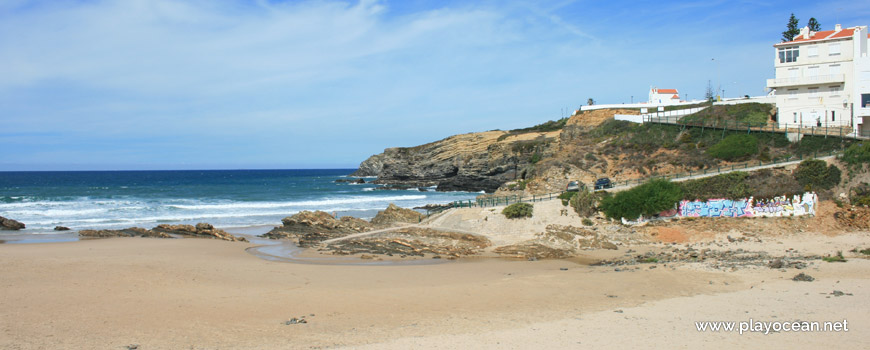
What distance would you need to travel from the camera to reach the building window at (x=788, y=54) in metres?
39.9

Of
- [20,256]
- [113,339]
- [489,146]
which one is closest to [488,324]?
[113,339]

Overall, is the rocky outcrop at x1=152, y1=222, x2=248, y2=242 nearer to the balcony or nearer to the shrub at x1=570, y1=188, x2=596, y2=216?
the shrub at x1=570, y1=188, x2=596, y2=216

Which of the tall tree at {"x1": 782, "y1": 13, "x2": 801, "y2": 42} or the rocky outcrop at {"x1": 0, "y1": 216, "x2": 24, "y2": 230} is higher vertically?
the tall tree at {"x1": 782, "y1": 13, "x2": 801, "y2": 42}

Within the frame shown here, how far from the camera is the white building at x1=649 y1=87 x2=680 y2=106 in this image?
211ft

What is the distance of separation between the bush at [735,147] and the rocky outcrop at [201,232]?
3332cm

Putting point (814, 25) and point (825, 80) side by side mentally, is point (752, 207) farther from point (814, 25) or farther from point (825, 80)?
point (814, 25)

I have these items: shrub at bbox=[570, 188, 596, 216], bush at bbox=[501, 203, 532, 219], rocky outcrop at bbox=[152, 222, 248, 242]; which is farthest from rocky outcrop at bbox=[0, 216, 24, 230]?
shrub at bbox=[570, 188, 596, 216]

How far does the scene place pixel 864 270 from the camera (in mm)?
17953

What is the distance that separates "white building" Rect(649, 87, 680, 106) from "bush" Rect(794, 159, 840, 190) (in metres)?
34.9

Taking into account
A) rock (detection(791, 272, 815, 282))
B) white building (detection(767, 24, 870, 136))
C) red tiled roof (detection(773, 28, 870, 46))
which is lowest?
rock (detection(791, 272, 815, 282))

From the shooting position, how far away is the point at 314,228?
3538 cm

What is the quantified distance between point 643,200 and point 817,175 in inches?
377

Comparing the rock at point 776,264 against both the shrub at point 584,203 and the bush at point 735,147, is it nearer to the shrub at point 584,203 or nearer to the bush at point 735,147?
the shrub at point 584,203

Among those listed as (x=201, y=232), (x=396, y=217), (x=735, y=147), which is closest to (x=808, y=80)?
(x=735, y=147)
